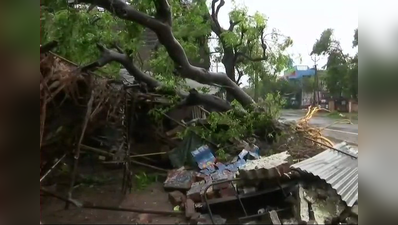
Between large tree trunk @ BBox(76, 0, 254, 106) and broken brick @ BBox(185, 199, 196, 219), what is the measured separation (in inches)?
23.6

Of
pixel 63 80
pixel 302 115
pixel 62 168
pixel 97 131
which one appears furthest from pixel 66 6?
pixel 302 115

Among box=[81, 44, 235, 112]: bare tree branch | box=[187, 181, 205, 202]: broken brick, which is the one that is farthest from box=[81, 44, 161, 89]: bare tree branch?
box=[187, 181, 205, 202]: broken brick

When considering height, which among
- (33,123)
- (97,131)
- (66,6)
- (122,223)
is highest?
(66,6)

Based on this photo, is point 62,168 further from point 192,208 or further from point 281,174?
point 281,174

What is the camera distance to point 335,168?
143 centimetres

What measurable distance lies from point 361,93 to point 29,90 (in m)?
0.49

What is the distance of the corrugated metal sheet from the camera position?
1.22 meters

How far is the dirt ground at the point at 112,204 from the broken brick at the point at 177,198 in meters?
0.03

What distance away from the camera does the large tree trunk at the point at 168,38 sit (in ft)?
5.60

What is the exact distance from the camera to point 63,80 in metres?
1.71

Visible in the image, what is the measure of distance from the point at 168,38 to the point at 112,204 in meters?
0.96

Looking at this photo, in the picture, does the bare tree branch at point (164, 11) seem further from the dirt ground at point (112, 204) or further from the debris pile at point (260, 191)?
the dirt ground at point (112, 204)

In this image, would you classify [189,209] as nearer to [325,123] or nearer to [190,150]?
[190,150]

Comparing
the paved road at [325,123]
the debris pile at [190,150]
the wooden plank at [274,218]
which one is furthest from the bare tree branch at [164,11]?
the wooden plank at [274,218]
